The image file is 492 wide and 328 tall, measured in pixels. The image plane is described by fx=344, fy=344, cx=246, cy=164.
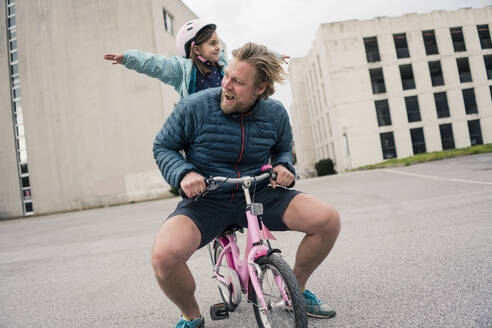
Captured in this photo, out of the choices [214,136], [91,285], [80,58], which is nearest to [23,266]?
[91,285]

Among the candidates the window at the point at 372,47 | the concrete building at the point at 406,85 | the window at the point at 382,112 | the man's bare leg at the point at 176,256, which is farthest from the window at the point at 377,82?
the man's bare leg at the point at 176,256

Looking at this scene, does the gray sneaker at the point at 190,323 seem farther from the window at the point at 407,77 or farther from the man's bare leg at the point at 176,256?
the window at the point at 407,77

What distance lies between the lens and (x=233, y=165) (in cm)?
232

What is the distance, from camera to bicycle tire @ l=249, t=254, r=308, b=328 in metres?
1.69

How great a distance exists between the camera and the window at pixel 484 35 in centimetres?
3375

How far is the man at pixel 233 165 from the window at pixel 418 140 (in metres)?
33.2

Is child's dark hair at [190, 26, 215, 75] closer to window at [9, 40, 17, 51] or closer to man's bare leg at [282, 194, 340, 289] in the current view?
man's bare leg at [282, 194, 340, 289]

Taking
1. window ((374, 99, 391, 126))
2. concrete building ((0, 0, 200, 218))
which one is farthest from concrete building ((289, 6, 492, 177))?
concrete building ((0, 0, 200, 218))

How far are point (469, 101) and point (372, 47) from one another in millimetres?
10519

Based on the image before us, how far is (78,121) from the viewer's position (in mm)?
28469

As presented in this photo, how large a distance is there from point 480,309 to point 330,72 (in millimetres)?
32698

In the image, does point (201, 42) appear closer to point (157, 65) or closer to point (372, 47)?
point (157, 65)

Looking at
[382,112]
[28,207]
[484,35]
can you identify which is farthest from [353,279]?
[484,35]

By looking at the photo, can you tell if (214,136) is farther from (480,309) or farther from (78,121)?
(78,121)
